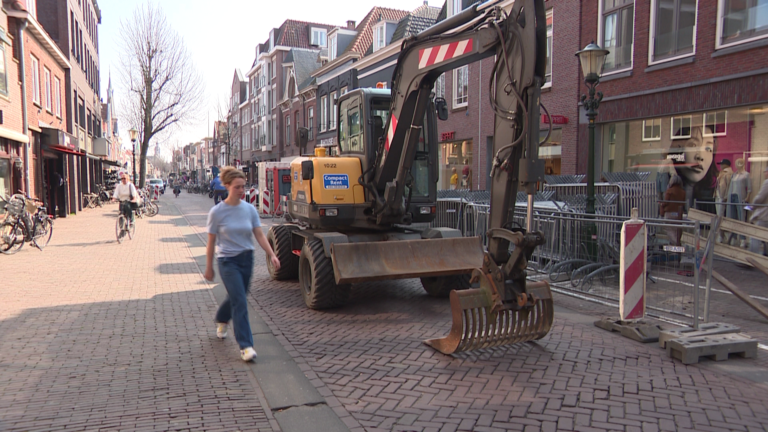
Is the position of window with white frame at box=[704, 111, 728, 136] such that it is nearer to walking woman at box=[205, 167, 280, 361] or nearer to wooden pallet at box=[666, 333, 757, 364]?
wooden pallet at box=[666, 333, 757, 364]

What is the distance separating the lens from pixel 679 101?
11.8 metres

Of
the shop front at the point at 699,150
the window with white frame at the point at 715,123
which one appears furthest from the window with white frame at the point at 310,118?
the window with white frame at the point at 715,123

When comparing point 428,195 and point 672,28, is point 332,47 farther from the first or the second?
point 428,195

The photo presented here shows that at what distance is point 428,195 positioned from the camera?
276 inches

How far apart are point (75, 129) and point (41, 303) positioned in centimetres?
2017

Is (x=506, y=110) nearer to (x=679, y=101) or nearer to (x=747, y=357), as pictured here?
(x=747, y=357)

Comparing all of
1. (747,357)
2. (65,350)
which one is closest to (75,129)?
(65,350)

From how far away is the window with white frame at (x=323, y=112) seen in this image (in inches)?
1370

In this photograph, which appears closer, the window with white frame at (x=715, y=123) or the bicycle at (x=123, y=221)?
the window with white frame at (x=715, y=123)

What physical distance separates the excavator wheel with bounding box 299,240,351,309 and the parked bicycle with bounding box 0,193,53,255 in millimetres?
7883

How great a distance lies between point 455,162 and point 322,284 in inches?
589

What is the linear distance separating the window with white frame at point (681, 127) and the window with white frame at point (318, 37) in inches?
1631

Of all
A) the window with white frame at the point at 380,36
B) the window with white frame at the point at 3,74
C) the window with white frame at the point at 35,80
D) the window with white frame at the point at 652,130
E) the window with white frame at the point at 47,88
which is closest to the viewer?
the window with white frame at the point at 652,130

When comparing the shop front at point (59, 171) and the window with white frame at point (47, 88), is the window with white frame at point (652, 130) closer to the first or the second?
the shop front at point (59, 171)
